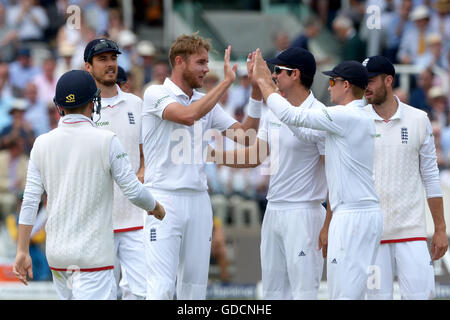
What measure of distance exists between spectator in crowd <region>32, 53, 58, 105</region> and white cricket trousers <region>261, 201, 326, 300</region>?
7580 mm

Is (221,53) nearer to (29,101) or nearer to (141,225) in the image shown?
(29,101)

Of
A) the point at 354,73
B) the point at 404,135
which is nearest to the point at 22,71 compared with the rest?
the point at 404,135

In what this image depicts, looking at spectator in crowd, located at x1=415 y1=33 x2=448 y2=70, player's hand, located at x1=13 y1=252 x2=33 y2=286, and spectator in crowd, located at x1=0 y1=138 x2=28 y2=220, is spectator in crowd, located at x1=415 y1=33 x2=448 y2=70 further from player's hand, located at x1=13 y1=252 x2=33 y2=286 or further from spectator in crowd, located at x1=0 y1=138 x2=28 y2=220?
player's hand, located at x1=13 y1=252 x2=33 y2=286

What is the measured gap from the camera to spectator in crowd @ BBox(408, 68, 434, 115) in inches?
559

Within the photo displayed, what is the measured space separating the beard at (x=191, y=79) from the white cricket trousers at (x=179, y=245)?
0.94 metres

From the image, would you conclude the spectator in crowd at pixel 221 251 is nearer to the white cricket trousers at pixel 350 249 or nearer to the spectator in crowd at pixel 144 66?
the spectator in crowd at pixel 144 66

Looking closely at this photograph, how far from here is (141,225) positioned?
27.5 feet

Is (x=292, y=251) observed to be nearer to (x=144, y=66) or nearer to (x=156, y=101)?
(x=156, y=101)

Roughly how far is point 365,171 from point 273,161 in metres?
0.97

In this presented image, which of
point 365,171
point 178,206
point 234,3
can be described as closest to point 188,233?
point 178,206

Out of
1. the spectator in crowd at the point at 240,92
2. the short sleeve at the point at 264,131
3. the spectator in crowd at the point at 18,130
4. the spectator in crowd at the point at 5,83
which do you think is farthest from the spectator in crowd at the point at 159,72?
the short sleeve at the point at 264,131

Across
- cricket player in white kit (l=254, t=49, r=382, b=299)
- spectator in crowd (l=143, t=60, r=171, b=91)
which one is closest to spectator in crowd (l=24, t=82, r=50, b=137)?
spectator in crowd (l=143, t=60, r=171, b=91)

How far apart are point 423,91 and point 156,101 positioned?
7662 mm

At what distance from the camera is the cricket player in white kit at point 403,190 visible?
26.3 ft
